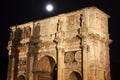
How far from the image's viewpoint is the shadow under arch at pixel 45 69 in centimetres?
2308

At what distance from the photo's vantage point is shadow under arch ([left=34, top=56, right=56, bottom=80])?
23.1 metres


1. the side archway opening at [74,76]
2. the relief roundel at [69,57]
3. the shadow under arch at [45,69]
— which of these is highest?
the relief roundel at [69,57]

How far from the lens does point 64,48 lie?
21.7 meters

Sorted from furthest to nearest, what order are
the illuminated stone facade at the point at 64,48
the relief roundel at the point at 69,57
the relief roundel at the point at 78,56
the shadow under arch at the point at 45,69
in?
the shadow under arch at the point at 45,69, the relief roundel at the point at 69,57, the relief roundel at the point at 78,56, the illuminated stone facade at the point at 64,48

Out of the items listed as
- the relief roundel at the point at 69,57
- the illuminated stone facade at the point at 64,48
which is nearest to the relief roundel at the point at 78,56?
the illuminated stone facade at the point at 64,48

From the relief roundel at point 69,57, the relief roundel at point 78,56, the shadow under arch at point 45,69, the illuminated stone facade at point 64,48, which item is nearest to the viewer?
the illuminated stone facade at point 64,48

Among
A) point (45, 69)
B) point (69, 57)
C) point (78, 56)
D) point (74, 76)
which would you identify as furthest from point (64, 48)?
point (45, 69)

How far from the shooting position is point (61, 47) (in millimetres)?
21625

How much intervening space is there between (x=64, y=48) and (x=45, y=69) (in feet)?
9.88

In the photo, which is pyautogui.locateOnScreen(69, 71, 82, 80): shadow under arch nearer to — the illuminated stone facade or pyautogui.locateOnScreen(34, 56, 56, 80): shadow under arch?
the illuminated stone facade

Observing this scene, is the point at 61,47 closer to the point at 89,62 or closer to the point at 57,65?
the point at 57,65

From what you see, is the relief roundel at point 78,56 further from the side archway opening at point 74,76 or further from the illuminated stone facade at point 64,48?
the side archway opening at point 74,76

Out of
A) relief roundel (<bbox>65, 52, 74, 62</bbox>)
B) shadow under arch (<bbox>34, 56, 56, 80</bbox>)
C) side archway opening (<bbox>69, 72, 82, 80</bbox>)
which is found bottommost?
side archway opening (<bbox>69, 72, 82, 80</bbox>)

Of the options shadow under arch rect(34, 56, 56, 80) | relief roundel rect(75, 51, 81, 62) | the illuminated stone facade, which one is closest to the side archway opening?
the illuminated stone facade
